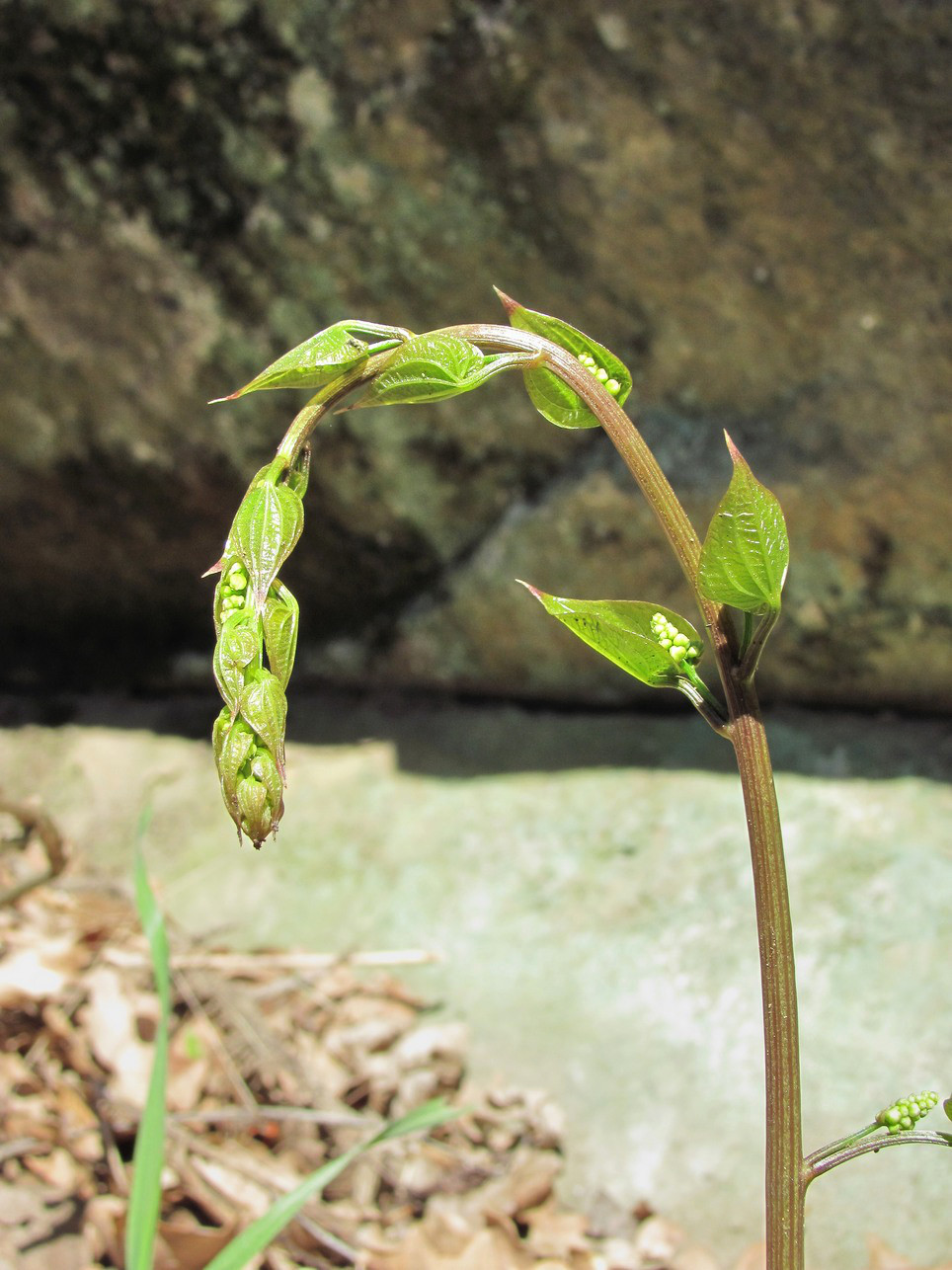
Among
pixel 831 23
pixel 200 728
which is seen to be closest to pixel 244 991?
pixel 200 728

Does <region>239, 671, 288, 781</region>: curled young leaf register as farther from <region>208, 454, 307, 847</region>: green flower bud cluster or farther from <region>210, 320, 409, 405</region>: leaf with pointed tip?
<region>210, 320, 409, 405</region>: leaf with pointed tip

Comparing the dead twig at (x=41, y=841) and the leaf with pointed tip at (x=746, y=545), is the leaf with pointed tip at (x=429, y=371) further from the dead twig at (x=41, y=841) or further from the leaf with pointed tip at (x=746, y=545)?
the dead twig at (x=41, y=841)

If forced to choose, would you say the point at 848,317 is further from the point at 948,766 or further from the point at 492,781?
the point at 492,781

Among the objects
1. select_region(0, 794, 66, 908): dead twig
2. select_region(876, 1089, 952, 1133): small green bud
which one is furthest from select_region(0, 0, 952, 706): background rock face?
select_region(876, 1089, 952, 1133): small green bud

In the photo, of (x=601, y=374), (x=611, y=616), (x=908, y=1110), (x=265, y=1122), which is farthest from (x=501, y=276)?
(x=908, y=1110)

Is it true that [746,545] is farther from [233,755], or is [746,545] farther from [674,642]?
[233,755]

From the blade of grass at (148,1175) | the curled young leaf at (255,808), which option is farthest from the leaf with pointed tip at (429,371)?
the blade of grass at (148,1175)
